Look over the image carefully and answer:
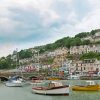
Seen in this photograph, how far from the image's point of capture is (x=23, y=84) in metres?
99.3

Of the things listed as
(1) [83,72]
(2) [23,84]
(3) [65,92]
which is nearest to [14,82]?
(2) [23,84]

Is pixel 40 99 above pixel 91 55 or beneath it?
beneath

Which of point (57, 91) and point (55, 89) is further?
point (55, 89)

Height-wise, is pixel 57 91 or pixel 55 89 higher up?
pixel 55 89

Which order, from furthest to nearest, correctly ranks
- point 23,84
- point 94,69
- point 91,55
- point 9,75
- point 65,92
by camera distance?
point 91,55 < point 94,69 < point 9,75 < point 23,84 < point 65,92

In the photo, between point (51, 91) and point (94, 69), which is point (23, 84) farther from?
point (94, 69)

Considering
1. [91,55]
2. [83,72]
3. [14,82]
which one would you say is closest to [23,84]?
[14,82]

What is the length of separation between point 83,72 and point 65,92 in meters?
101

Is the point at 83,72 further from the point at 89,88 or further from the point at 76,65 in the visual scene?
the point at 89,88

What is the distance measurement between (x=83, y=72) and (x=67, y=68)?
777 centimetres

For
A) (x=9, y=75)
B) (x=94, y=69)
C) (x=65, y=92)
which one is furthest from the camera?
(x=94, y=69)

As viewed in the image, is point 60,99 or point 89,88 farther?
point 89,88

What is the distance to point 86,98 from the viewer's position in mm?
60250

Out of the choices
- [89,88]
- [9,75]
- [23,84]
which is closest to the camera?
[89,88]
